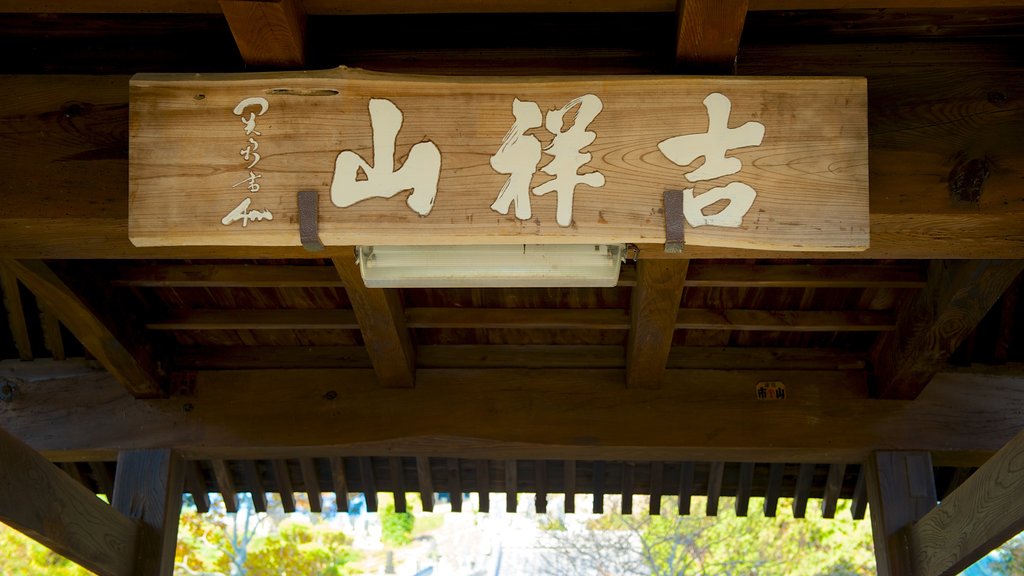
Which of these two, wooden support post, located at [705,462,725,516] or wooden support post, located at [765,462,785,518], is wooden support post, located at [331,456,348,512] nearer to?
wooden support post, located at [705,462,725,516]

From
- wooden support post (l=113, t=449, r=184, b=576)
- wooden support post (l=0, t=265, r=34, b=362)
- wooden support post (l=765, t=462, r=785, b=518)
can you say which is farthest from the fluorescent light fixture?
wooden support post (l=765, t=462, r=785, b=518)

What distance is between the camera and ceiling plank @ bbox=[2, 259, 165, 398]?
3.74 m

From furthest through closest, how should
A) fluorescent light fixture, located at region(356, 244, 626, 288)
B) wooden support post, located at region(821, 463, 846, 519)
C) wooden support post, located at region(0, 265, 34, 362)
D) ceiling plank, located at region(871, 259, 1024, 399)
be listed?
wooden support post, located at region(821, 463, 846, 519) → wooden support post, located at region(0, 265, 34, 362) → ceiling plank, located at region(871, 259, 1024, 399) → fluorescent light fixture, located at region(356, 244, 626, 288)

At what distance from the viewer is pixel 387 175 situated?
8.07 feet

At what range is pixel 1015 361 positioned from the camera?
4594 millimetres

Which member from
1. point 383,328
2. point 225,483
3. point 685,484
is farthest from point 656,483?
point 225,483

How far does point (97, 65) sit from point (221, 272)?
1271mm

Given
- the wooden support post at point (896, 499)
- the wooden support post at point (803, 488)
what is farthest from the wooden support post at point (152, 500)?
the wooden support post at point (896, 499)

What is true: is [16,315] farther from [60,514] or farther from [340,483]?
[340,483]

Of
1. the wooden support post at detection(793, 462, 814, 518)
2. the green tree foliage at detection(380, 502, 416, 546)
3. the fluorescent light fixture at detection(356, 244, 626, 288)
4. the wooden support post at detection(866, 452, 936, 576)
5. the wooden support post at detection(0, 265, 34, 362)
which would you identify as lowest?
the wooden support post at detection(866, 452, 936, 576)

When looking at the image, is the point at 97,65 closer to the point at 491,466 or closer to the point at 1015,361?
the point at 491,466

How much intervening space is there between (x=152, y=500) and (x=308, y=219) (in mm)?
2597

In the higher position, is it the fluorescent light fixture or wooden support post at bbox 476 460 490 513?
wooden support post at bbox 476 460 490 513

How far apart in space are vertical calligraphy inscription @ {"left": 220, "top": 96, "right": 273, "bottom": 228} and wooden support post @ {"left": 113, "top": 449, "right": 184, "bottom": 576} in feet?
8.10
